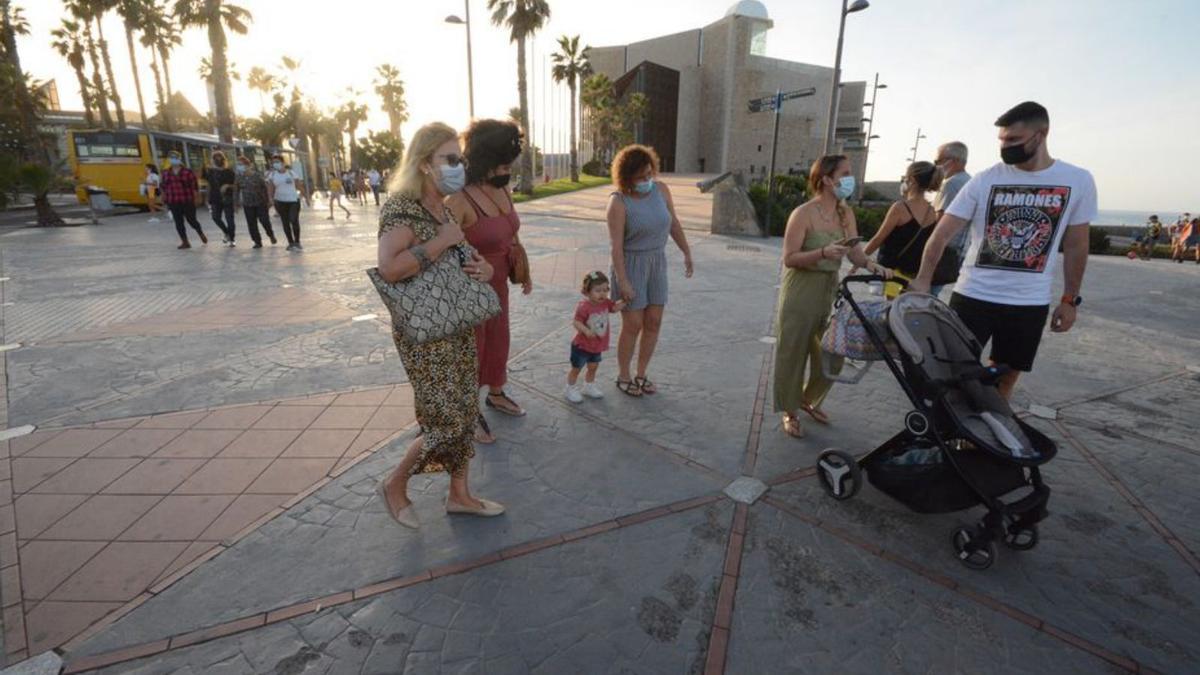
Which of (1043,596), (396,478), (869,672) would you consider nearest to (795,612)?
(869,672)

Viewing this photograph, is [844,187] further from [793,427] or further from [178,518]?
[178,518]

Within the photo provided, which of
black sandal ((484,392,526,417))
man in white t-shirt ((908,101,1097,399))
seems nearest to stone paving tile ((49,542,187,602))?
black sandal ((484,392,526,417))

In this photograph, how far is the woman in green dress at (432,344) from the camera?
2.28m

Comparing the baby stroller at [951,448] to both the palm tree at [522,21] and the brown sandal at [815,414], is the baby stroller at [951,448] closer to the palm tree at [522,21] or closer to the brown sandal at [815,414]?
the brown sandal at [815,414]

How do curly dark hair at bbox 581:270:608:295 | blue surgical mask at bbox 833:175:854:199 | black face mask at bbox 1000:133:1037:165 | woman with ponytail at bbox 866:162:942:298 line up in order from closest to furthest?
black face mask at bbox 1000:133:1037:165 → blue surgical mask at bbox 833:175:854:199 → curly dark hair at bbox 581:270:608:295 → woman with ponytail at bbox 866:162:942:298

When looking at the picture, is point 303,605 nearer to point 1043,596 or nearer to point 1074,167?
point 1043,596

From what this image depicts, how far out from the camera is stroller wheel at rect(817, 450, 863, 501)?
2.90 meters

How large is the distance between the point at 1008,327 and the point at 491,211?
118 inches

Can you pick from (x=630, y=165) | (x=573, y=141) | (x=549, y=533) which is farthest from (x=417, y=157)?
(x=573, y=141)

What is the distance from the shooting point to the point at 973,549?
98.1 inches

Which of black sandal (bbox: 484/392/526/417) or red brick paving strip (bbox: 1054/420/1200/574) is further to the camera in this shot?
black sandal (bbox: 484/392/526/417)

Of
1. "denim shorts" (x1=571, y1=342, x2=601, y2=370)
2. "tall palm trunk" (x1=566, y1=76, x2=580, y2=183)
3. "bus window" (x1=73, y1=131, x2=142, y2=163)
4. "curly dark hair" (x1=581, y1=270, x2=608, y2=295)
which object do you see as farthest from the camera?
"tall palm trunk" (x1=566, y1=76, x2=580, y2=183)

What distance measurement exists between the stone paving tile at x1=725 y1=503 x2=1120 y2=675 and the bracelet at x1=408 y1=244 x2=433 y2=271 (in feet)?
6.28

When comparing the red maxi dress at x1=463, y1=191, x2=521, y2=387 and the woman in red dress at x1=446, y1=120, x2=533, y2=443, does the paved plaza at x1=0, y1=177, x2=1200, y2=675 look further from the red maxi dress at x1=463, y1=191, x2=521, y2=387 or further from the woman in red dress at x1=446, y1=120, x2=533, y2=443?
the woman in red dress at x1=446, y1=120, x2=533, y2=443
